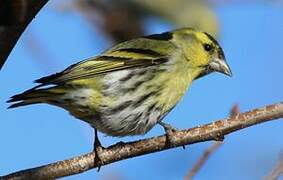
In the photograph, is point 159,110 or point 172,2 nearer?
point 159,110

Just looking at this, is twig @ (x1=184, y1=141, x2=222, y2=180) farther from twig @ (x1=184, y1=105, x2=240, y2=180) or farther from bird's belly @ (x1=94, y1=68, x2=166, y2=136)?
bird's belly @ (x1=94, y1=68, x2=166, y2=136)

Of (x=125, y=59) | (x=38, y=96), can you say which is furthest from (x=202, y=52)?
(x=38, y=96)

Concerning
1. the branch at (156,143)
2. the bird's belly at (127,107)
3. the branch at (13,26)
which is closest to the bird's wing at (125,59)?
the bird's belly at (127,107)

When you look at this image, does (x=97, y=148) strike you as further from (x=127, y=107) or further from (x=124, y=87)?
(x=124, y=87)

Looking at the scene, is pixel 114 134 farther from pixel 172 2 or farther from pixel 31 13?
pixel 31 13

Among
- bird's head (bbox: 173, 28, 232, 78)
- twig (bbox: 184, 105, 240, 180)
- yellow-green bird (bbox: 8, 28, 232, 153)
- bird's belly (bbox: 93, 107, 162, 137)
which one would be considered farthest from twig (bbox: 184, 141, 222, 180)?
bird's head (bbox: 173, 28, 232, 78)

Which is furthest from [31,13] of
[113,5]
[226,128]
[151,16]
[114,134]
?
[113,5]
